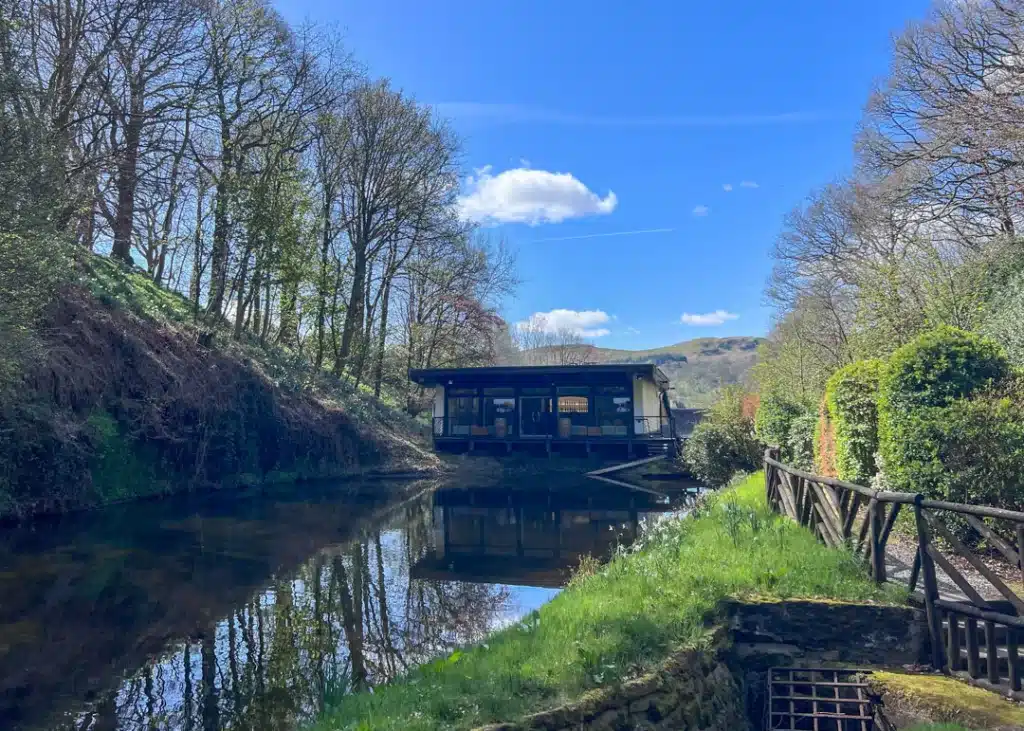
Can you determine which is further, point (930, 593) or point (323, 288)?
point (323, 288)

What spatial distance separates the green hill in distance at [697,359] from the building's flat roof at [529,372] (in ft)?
148

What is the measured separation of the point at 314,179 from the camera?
2677cm

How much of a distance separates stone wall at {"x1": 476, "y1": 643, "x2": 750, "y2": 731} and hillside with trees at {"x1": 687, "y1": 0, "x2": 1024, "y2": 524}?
137 inches

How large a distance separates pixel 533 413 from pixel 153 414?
15.9 m

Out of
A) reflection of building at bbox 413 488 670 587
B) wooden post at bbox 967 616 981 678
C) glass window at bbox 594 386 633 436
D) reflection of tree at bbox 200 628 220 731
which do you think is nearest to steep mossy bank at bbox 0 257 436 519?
reflection of building at bbox 413 488 670 587

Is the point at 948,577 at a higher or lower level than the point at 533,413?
lower

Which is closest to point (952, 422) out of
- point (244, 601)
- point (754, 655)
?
point (754, 655)

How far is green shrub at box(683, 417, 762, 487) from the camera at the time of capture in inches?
761

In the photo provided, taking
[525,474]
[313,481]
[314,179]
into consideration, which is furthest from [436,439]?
[314,179]

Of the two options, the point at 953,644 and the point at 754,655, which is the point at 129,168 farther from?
the point at 953,644

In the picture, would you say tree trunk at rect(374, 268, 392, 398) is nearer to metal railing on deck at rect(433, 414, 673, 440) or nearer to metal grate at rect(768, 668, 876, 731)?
metal railing on deck at rect(433, 414, 673, 440)

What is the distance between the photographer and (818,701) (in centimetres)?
461

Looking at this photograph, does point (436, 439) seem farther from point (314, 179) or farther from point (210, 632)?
point (210, 632)

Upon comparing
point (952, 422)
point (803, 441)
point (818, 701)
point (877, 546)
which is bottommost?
point (818, 701)
